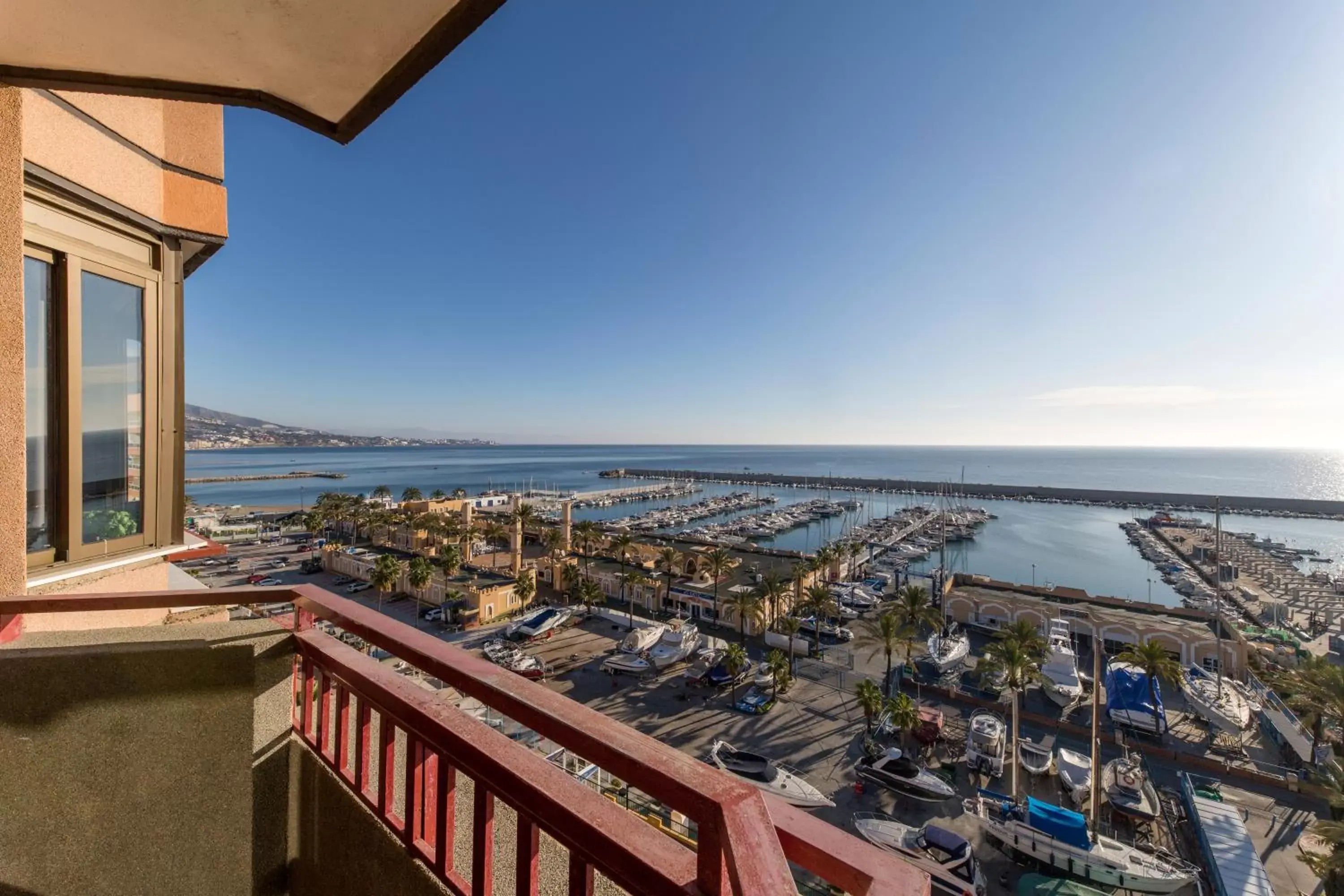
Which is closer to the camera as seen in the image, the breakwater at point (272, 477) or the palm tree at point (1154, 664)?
the palm tree at point (1154, 664)

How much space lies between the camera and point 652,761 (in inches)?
28.3

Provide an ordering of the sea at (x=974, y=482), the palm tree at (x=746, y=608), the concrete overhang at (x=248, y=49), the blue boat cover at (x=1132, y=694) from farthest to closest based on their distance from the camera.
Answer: the sea at (x=974, y=482) → the palm tree at (x=746, y=608) → the blue boat cover at (x=1132, y=694) → the concrete overhang at (x=248, y=49)

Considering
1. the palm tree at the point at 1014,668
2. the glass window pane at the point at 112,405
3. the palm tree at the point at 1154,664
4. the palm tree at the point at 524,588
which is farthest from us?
the palm tree at the point at 524,588

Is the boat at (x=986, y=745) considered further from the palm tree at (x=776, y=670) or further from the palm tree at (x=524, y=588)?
the palm tree at (x=524, y=588)

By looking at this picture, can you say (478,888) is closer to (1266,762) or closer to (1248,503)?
(1266,762)

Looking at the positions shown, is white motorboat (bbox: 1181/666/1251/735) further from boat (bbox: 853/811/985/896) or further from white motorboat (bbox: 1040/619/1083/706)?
boat (bbox: 853/811/985/896)

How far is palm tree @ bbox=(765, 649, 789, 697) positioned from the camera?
47.4ft

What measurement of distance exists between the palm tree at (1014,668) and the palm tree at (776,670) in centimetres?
518

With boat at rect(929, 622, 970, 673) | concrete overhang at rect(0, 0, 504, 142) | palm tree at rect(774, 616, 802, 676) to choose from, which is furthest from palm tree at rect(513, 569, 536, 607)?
concrete overhang at rect(0, 0, 504, 142)

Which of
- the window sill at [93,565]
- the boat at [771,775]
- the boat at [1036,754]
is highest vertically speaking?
the window sill at [93,565]

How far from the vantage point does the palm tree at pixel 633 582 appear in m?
21.5

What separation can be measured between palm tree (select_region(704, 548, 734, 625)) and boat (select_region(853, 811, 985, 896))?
11.1 m

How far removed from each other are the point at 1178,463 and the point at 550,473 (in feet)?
596

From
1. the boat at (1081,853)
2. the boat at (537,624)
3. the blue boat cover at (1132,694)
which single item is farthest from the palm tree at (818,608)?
the boat at (537,624)
